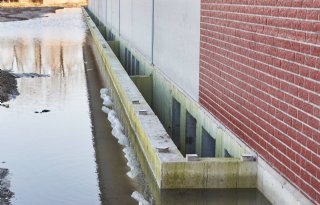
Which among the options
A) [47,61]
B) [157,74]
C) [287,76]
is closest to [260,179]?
[287,76]

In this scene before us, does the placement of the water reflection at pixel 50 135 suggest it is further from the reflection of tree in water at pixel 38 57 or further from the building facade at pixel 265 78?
the building facade at pixel 265 78

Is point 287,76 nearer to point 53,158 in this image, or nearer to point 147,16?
point 53,158

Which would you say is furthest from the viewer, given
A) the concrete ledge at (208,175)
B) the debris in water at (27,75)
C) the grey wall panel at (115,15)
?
the grey wall panel at (115,15)

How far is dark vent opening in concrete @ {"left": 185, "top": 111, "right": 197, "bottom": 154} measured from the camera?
12930 mm

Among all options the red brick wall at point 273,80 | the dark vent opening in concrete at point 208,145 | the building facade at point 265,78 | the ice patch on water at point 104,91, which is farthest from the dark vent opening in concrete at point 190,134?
the ice patch on water at point 104,91

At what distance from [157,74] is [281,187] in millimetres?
10703

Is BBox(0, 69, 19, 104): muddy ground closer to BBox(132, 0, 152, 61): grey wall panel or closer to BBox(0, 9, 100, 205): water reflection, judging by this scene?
BBox(0, 9, 100, 205): water reflection

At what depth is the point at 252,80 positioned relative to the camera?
8.80 metres

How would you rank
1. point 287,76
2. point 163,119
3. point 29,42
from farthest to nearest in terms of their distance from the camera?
point 29,42, point 163,119, point 287,76

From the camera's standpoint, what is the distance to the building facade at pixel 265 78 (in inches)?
269

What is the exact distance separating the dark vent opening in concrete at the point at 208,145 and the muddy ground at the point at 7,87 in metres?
10.9

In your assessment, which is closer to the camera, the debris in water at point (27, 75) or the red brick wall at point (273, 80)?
the red brick wall at point (273, 80)

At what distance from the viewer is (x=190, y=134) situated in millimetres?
13094

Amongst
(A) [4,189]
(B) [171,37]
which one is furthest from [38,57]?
(A) [4,189]
